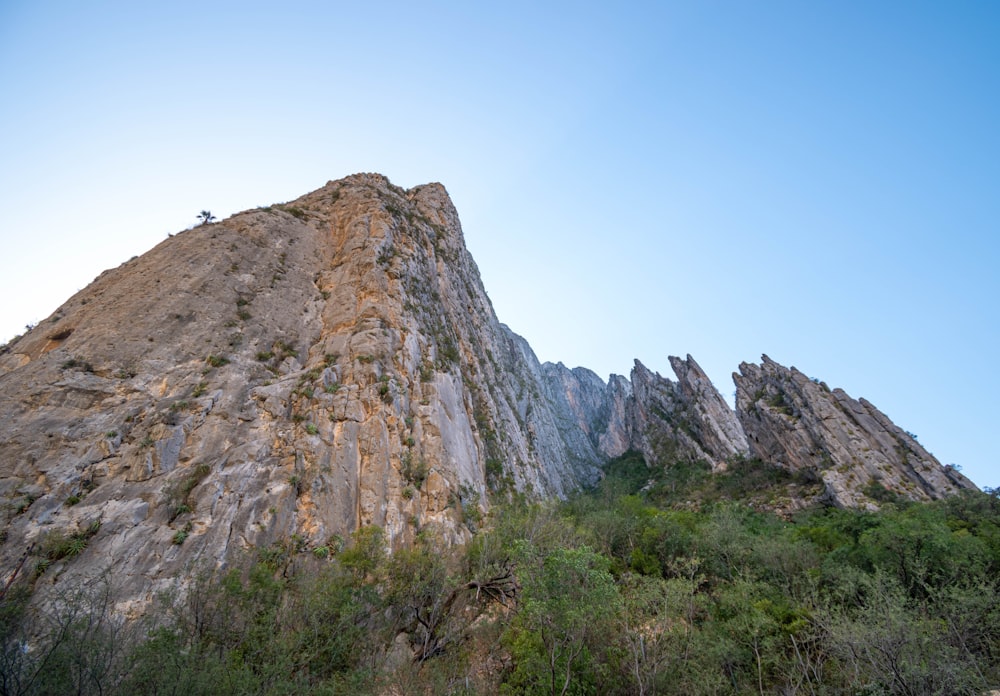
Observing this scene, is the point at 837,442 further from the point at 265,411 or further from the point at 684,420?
the point at 265,411

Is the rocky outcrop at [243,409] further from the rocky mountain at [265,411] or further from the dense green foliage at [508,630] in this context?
the dense green foliage at [508,630]

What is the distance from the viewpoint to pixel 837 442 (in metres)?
47.6

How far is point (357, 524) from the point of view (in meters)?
19.6

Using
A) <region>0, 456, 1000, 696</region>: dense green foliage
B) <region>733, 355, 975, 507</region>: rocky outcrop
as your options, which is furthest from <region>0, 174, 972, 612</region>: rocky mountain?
<region>0, 456, 1000, 696</region>: dense green foliage

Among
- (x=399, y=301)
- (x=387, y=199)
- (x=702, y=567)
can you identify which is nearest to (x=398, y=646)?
(x=702, y=567)

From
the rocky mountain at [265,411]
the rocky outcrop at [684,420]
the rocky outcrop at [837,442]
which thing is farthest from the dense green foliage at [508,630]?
the rocky outcrop at [684,420]

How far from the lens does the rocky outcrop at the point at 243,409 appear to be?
16516 millimetres

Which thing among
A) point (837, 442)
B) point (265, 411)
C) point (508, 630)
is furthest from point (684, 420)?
point (265, 411)

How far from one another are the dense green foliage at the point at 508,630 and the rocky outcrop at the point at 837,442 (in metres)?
25.3

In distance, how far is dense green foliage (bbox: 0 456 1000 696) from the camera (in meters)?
10.6

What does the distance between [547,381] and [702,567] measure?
87.7m

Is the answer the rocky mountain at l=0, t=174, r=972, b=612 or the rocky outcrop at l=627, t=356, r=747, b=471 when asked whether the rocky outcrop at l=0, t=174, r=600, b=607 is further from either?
the rocky outcrop at l=627, t=356, r=747, b=471

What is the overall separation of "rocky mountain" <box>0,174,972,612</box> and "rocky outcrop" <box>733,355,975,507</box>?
1.06 ft

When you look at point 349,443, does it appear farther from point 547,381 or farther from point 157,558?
point 547,381
